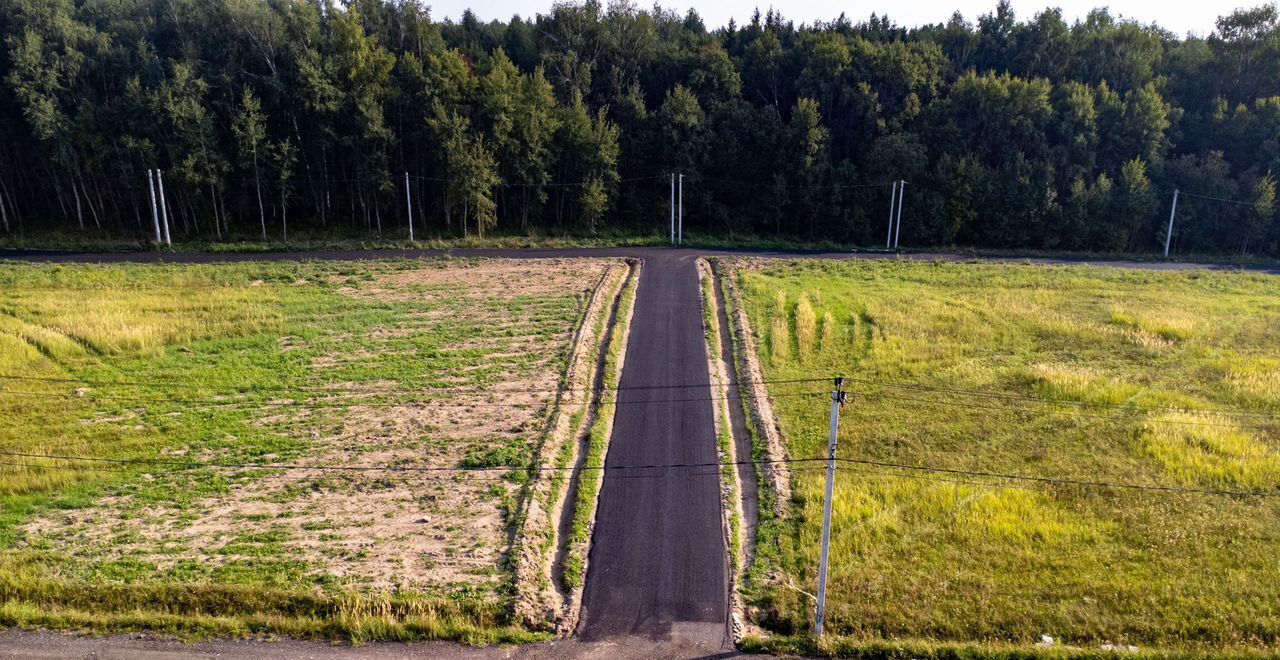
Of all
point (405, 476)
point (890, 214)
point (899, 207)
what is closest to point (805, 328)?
point (405, 476)

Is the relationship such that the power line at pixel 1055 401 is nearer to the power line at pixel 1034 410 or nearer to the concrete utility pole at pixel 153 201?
the power line at pixel 1034 410

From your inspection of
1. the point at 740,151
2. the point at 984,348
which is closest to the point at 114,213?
the point at 740,151

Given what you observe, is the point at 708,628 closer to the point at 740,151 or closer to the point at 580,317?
the point at 580,317

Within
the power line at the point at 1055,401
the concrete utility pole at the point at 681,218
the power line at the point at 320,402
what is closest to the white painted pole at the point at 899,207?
the concrete utility pole at the point at 681,218

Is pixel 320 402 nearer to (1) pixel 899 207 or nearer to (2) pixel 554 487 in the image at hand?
(2) pixel 554 487

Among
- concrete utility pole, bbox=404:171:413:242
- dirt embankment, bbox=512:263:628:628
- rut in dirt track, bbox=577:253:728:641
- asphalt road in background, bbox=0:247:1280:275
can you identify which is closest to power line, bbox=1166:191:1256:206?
asphalt road in background, bbox=0:247:1280:275
